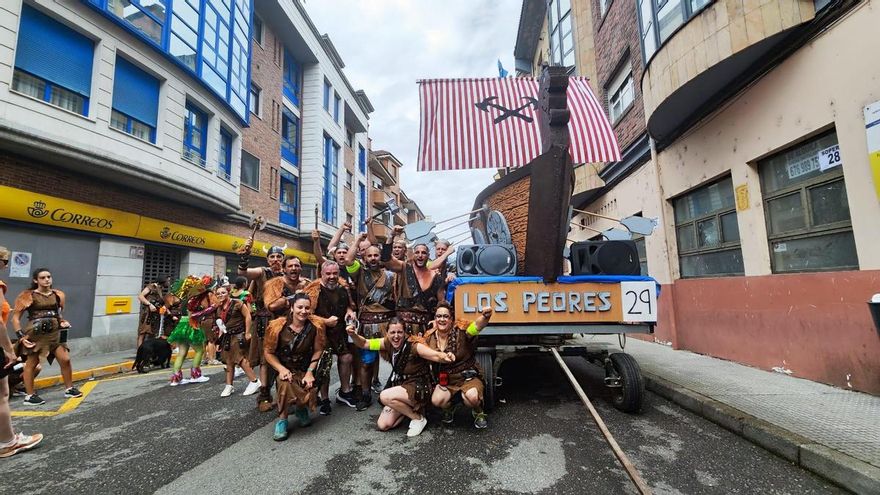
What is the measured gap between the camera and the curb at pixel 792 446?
2.35 m

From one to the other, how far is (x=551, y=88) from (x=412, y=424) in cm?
363

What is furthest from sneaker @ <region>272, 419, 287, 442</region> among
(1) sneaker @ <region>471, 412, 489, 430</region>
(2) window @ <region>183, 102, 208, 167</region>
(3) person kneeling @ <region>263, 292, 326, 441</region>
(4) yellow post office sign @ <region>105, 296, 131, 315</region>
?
(2) window @ <region>183, 102, 208, 167</region>

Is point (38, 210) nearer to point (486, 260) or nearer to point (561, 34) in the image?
point (486, 260)

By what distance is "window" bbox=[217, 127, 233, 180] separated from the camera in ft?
44.5

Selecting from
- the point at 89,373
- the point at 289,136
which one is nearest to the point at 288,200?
the point at 289,136

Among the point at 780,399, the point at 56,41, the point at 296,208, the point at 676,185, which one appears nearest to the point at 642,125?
the point at 676,185

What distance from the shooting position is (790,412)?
3.49 m

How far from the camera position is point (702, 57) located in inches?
213

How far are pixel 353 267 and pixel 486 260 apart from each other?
1621 mm

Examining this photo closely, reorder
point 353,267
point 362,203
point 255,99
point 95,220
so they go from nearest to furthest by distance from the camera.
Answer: point 353,267 → point 95,220 → point 255,99 → point 362,203

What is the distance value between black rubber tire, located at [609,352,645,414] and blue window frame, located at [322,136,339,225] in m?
19.4

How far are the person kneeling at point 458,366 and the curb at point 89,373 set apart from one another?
6.25 m

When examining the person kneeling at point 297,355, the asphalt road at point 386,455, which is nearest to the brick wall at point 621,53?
the asphalt road at point 386,455

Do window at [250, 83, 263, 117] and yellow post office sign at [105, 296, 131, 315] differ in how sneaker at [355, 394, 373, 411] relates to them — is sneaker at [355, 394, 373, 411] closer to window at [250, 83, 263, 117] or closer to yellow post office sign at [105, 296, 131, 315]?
yellow post office sign at [105, 296, 131, 315]
